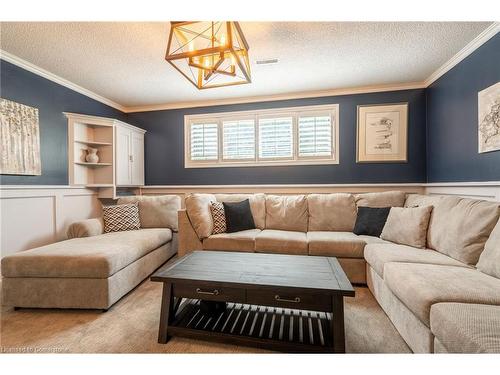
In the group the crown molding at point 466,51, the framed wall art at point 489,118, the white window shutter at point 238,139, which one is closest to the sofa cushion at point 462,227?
the framed wall art at point 489,118

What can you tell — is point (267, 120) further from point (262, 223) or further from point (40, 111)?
point (40, 111)

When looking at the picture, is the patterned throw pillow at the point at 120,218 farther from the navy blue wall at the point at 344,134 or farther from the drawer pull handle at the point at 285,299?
the drawer pull handle at the point at 285,299

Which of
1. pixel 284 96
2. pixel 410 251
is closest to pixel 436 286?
pixel 410 251

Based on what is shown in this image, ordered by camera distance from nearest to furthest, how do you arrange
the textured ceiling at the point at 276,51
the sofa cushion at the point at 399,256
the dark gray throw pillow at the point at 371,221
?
the sofa cushion at the point at 399,256
the textured ceiling at the point at 276,51
the dark gray throw pillow at the point at 371,221

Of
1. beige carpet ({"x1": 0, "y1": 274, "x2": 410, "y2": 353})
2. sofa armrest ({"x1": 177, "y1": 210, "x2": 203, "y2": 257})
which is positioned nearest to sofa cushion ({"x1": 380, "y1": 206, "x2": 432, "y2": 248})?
beige carpet ({"x1": 0, "y1": 274, "x2": 410, "y2": 353})

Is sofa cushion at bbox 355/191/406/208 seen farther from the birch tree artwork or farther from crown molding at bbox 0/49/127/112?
crown molding at bbox 0/49/127/112

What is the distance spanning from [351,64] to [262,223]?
2.20m

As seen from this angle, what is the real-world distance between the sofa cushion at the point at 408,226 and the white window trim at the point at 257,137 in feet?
4.21

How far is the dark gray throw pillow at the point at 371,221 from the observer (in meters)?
2.43

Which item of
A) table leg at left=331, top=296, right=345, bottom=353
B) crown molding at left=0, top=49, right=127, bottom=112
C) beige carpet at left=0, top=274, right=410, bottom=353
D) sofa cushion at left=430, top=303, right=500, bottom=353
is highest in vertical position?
crown molding at left=0, top=49, right=127, bottom=112

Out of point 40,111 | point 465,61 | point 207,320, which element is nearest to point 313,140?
point 465,61

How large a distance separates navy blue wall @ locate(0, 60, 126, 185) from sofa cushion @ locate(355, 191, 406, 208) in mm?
3896

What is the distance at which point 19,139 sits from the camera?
2.36 meters

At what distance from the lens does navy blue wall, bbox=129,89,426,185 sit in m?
3.09
